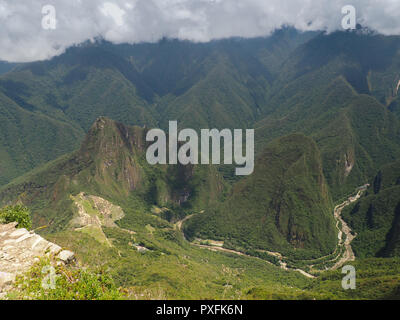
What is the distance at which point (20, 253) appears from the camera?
16328 millimetres

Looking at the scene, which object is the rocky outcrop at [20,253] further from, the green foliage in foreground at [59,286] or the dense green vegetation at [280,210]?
the dense green vegetation at [280,210]

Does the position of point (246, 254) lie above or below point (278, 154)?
below

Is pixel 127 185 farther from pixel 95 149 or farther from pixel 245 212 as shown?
pixel 245 212

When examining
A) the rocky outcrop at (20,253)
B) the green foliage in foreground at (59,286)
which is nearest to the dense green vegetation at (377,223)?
the green foliage in foreground at (59,286)

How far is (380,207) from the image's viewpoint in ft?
304

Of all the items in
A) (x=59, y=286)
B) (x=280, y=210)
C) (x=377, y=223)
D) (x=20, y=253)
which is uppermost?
(x=20, y=253)

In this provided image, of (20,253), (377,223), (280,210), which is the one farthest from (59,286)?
(377,223)

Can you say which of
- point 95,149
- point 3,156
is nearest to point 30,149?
point 3,156

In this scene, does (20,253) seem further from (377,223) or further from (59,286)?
(377,223)

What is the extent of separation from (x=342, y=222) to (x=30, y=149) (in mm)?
176049

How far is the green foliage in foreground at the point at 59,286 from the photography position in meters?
13.2

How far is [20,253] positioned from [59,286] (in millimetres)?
4083

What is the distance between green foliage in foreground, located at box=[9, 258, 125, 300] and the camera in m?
13.2

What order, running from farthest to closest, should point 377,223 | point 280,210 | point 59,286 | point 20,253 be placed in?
point 280,210 < point 377,223 < point 20,253 < point 59,286
